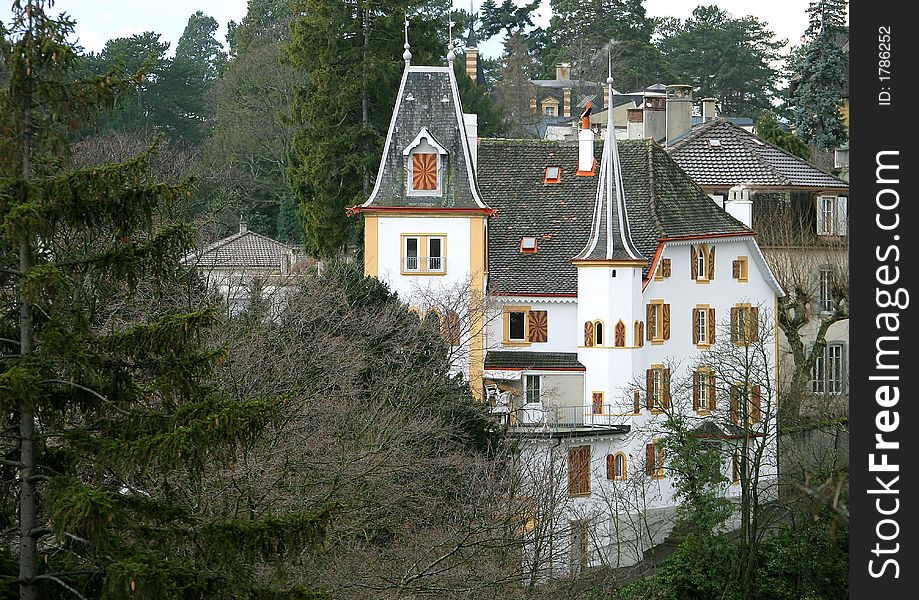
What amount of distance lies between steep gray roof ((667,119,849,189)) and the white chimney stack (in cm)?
770

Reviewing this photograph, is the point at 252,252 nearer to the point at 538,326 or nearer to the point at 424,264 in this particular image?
the point at 424,264

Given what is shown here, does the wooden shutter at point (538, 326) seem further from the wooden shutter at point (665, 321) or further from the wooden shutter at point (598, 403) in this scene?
the wooden shutter at point (665, 321)

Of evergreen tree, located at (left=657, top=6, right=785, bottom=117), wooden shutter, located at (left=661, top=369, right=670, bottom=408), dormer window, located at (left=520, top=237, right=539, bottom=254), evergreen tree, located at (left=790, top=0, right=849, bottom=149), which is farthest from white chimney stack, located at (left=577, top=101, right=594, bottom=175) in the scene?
evergreen tree, located at (left=657, top=6, right=785, bottom=117)

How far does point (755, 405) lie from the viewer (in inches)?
1615

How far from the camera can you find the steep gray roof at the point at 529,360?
42906mm

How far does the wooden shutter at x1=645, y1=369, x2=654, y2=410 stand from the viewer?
43.0 m

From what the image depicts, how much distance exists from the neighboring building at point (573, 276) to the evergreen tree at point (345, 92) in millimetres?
4711

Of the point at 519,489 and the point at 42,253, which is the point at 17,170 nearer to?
the point at 42,253

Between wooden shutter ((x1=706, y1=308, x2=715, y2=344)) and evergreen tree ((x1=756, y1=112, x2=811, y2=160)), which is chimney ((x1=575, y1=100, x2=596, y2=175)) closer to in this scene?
wooden shutter ((x1=706, y1=308, x2=715, y2=344))

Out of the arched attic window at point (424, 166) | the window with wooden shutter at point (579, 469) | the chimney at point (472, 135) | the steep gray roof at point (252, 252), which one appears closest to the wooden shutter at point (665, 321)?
the window with wooden shutter at point (579, 469)

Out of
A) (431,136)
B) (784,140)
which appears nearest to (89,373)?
(431,136)

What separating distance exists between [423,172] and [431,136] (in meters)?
0.98
